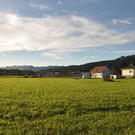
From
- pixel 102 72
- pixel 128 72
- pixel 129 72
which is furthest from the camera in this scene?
pixel 102 72

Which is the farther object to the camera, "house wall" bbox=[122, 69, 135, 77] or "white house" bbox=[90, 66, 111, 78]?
"white house" bbox=[90, 66, 111, 78]

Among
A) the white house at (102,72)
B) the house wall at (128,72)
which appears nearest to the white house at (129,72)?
the house wall at (128,72)

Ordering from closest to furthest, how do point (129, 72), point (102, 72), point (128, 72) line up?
point (129, 72) < point (128, 72) < point (102, 72)

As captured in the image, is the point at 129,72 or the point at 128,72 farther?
the point at 128,72

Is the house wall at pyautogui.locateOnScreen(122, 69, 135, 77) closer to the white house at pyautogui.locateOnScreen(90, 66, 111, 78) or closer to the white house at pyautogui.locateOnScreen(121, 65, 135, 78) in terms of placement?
the white house at pyautogui.locateOnScreen(121, 65, 135, 78)

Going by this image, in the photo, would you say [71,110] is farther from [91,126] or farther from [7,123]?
[7,123]

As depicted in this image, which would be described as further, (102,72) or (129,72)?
(102,72)

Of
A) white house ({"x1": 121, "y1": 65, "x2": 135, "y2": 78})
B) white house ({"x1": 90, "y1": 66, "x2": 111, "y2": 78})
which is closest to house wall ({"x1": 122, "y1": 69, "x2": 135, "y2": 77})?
white house ({"x1": 121, "y1": 65, "x2": 135, "y2": 78})

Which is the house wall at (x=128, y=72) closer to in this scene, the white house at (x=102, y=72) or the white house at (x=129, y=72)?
the white house at (x=129, y=72)

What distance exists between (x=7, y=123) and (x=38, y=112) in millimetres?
1637

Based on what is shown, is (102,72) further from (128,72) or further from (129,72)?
(129,72)

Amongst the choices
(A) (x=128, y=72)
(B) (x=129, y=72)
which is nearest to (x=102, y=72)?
(A) (x=128, y=72)

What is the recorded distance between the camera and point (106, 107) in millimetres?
7574

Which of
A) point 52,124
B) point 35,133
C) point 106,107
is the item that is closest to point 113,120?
point 106,107
